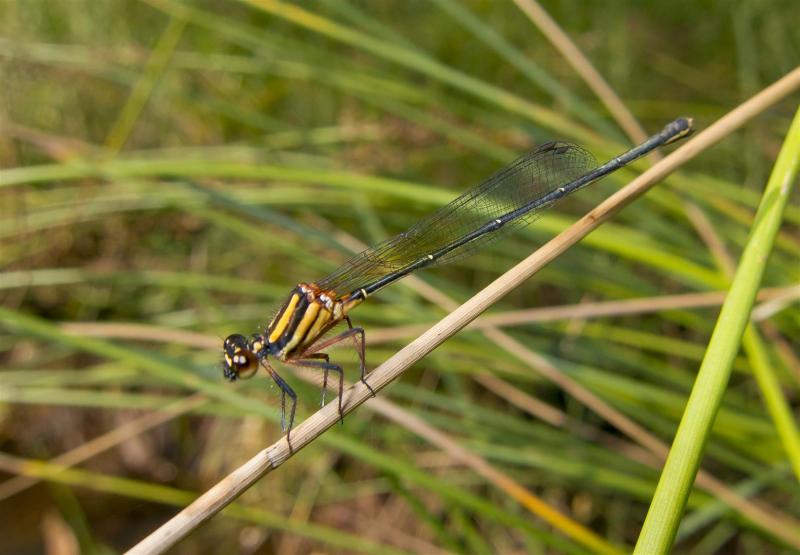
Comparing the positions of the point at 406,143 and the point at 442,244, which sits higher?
the point at 406,143

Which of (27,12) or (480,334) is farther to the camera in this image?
(27,12)

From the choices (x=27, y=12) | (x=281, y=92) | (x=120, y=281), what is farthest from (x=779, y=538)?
(x=27, y=12)

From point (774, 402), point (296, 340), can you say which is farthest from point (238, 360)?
point (774, 402)

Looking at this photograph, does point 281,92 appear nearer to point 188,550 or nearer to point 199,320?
point 199,320

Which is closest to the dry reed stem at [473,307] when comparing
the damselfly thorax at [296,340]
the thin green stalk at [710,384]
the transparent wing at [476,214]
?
the thin green stalk at [710,384]

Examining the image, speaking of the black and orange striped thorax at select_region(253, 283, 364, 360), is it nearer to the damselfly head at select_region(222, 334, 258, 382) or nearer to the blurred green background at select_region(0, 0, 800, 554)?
the damselfly head at select_region(222, 334, 258, 382)

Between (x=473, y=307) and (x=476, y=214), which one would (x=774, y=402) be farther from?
(x=476, y=214)
